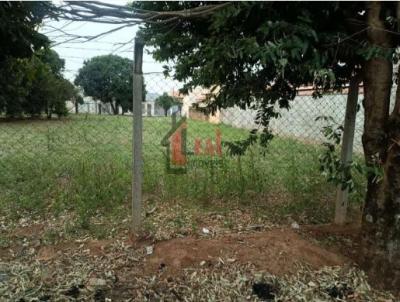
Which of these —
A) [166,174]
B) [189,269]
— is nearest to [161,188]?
[166,174]

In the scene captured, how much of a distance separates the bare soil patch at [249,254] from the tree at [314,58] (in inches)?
13.5

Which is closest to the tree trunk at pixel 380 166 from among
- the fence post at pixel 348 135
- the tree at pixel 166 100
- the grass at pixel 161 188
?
the fence post at pixel 348 135

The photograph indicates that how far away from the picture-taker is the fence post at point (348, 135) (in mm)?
2891

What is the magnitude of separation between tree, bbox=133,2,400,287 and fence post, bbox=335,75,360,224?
36 centimetres

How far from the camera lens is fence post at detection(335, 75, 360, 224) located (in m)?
2.89

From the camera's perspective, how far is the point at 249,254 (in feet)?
7.91

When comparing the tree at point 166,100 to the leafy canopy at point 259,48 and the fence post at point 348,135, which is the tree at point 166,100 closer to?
the leafy canopy at point 259,48

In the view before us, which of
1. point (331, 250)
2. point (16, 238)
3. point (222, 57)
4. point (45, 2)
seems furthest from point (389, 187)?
point (16, 238)

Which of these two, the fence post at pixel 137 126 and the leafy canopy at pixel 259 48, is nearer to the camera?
the leafy canopy at pixel 259 48

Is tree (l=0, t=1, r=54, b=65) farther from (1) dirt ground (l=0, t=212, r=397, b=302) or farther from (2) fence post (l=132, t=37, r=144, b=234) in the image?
(1) dirt ground (l=0, t=212, r=397, b=302)

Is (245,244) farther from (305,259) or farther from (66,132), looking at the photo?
(66,132)

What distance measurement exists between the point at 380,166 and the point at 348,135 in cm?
90

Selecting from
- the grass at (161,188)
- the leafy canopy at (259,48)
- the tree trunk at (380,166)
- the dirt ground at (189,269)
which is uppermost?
the leafy canopy at (259,48)

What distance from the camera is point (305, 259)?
2.38m
